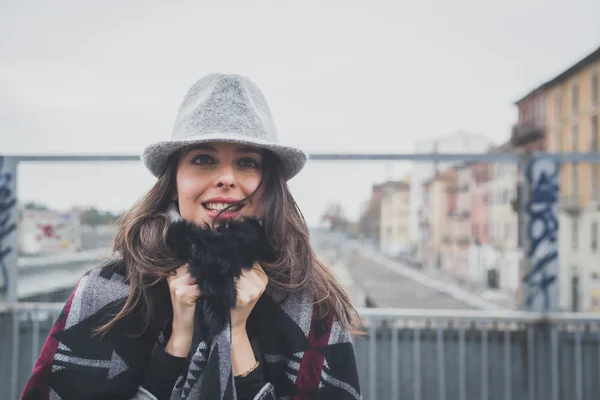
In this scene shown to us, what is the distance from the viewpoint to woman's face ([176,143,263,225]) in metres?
1.53

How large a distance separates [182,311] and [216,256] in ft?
0.73

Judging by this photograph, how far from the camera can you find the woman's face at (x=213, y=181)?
60.1 inches

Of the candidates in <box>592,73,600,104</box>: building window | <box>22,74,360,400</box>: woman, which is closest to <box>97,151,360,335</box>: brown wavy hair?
<box>22,74,360,400</box>: woman

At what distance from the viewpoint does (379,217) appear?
3570 millimetres

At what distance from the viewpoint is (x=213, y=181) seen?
5.02ft

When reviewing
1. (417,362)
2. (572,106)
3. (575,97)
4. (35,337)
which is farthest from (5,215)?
(575,97)

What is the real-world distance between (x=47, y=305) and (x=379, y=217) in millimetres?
2534

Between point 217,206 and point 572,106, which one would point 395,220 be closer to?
point 217,206

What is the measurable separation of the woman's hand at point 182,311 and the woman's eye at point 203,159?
0.36 m

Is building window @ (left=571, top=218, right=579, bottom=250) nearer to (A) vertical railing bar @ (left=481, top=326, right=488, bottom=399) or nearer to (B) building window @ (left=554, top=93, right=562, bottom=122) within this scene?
(A) vertical railing bar @ (left=481, top=326, right=488, bottom=399)

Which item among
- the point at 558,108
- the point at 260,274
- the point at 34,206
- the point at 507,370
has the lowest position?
the point at 507,370

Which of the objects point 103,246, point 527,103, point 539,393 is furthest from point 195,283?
point 527,103

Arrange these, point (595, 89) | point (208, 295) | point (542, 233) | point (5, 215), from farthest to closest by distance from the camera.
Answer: point (595, 89) < point (5, 215) < point (542, 233) < point (208, 295)

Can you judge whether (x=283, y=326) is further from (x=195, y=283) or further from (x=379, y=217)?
(x=379, y=217)
